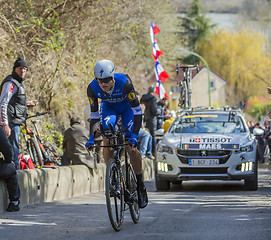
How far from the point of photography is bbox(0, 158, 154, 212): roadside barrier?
35.2 feet

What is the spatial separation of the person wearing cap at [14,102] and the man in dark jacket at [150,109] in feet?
26.6

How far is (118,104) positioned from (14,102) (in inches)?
146

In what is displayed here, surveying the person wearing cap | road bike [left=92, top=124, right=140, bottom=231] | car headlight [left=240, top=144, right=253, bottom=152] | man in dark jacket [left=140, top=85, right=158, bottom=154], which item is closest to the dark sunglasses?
road bike [left=92, top=124, right=140, bottom=231]

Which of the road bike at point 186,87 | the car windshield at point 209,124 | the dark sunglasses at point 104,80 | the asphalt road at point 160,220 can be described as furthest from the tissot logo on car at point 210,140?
the road bike at point 186,87

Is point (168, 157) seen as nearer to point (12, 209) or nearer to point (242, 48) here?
point (12, 209)

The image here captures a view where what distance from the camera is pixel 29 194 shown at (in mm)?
10914

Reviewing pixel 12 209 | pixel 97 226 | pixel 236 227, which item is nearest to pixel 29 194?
pixel 12 209

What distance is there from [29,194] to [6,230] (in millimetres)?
2749

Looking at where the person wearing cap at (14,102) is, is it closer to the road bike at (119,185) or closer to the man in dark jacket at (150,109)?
the road bike at (119,185)

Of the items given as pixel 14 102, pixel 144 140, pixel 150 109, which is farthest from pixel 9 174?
pixel 150 109

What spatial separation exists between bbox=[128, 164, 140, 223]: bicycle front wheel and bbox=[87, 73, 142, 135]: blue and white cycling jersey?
0.52 metres

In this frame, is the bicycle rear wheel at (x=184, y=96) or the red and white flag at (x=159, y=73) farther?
the bicycle rear wheel at (x=184, y=96)

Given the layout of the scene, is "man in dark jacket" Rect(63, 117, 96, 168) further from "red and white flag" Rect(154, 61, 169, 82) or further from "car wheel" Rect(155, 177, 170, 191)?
"red and white flag" Rect(154, 61, 169, 82)

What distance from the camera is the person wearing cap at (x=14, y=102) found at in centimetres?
1174
